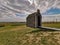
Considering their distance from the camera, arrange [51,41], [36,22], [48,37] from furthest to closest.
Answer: [36,22]
[48,37]
[51,41]

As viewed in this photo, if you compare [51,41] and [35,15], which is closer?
[51,41]

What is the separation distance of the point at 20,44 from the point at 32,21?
24298 millimetres

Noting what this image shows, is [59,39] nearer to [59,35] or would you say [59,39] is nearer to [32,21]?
[59,35]

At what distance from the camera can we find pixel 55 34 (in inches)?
1594

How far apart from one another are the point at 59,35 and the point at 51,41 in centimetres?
319

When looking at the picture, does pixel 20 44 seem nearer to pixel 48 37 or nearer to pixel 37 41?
pixel 37 41

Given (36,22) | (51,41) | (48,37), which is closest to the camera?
(51,41)

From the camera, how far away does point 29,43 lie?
37750 millimetres

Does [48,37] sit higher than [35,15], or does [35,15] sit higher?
[35,15]

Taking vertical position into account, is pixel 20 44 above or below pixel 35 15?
below

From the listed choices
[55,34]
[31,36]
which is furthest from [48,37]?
[31,36]

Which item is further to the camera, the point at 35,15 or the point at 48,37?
the point at 35,15

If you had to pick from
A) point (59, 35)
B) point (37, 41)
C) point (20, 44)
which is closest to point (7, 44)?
point (20, 44)

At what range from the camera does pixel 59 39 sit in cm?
3775
